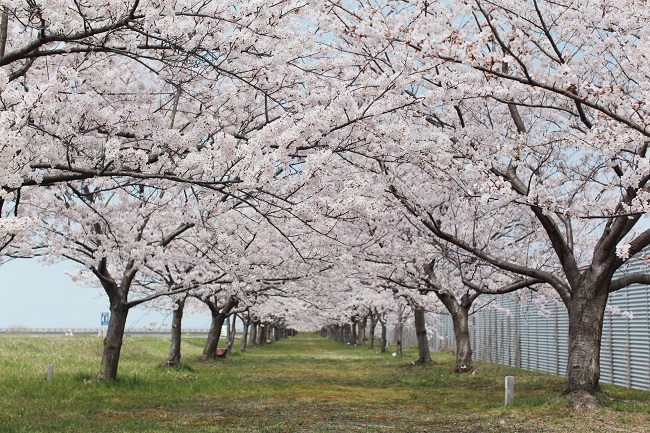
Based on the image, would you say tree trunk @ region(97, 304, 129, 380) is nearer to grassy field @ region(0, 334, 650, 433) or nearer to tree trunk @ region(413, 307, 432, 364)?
grassy field @ region(0, 334, 650, 433)

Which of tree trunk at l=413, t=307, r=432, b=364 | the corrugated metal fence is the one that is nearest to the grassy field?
the corrugated metal fence

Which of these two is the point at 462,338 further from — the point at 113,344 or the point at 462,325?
the point at 113,344

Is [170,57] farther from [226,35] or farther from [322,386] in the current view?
[322,386]

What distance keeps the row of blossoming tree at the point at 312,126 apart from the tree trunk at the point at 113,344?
2.1 inches

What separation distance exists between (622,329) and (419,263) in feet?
19.5

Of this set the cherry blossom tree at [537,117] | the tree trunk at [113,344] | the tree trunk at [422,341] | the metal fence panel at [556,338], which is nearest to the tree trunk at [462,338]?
the metal fence panel at [556,338]

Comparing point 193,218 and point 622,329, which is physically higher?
point 193,218

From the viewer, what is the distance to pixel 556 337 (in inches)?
929

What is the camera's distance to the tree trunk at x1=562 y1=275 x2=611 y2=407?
12602 millimetres

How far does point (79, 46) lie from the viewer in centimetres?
848

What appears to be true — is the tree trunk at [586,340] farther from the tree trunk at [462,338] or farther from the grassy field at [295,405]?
the tree trunk at [462,338]

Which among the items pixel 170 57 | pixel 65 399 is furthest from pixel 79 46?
pixel 65 399

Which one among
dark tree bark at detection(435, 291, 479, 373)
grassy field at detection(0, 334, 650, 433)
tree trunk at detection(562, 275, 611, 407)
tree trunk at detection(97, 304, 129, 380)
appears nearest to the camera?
grassy field at detection(0, 334, 650, 433)

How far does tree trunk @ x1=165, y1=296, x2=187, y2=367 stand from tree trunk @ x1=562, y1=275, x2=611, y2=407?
16163 mm
